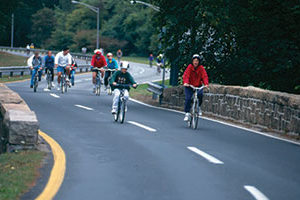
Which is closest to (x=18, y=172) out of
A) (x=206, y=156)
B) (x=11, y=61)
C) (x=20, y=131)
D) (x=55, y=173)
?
(x=55, y=173)

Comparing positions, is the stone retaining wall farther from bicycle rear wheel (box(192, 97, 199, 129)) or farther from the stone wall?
the stone wall

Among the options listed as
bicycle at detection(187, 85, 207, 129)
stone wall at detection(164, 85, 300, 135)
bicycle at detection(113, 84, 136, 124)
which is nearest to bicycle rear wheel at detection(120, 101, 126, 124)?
bicycle at detection(113, 84, 136, 124)

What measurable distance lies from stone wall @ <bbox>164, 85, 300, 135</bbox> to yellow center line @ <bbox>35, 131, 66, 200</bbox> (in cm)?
580

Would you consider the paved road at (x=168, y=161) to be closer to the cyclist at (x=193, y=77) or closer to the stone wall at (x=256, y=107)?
the cyclist at (x=193, y=77)

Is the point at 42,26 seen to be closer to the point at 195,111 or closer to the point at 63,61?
the point at 63,61

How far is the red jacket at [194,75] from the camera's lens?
50.1ft

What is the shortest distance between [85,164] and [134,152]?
5.18 ft

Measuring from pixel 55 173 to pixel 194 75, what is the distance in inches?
292

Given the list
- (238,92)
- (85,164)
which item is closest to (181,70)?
(238,92)

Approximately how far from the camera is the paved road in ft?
25.5

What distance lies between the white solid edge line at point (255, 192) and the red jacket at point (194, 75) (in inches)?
286

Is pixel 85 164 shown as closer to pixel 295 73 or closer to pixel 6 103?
pixel 6 103

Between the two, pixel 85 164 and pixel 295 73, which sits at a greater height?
pixel 295 73

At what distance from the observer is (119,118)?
16.1 metres
